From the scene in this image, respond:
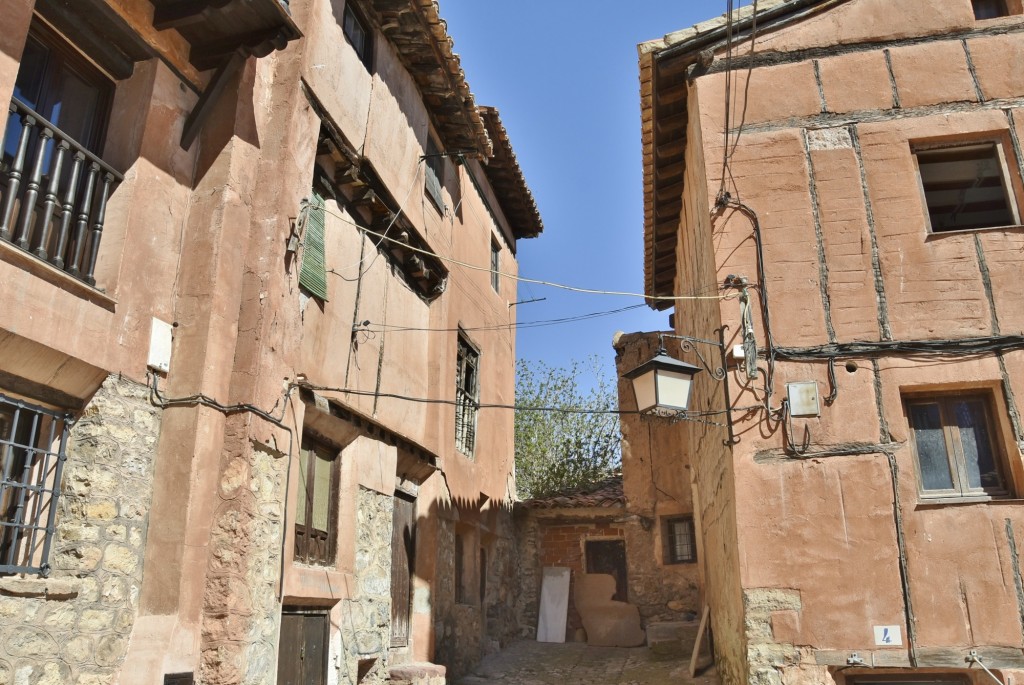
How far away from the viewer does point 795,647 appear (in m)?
6.64

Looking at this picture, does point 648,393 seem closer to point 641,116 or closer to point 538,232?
point 641,116

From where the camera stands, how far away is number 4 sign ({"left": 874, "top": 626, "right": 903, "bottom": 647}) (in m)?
6.49

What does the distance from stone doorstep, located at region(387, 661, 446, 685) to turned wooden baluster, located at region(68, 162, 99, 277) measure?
542cm

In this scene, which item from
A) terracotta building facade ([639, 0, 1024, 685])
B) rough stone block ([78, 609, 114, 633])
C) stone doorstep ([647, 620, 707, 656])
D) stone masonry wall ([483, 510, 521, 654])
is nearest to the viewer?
rough stone block ([78, 609, 114, 633])

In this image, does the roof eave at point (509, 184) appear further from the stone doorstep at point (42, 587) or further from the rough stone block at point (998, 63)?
the stone doorstep at point (42, 587)

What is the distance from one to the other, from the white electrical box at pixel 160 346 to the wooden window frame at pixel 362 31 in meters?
4.24

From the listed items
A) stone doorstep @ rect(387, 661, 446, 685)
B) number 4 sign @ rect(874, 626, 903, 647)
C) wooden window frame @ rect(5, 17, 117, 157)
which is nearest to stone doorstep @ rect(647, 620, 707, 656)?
stone doorstep @ rect(387, 661, 446, 685)

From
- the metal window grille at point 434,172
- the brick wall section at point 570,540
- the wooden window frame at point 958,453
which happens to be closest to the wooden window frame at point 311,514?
the metal window grille at point 434,172

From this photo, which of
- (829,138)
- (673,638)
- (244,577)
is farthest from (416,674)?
(829,138)

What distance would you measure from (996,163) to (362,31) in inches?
270

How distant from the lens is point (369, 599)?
855cm

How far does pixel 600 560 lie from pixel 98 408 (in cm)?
1321

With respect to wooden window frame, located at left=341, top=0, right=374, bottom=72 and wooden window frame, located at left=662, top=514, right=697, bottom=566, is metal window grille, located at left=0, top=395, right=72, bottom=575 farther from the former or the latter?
wooden window frame, located at left=662, top=514, right=697, bottom=566

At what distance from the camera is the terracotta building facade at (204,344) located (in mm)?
5180
